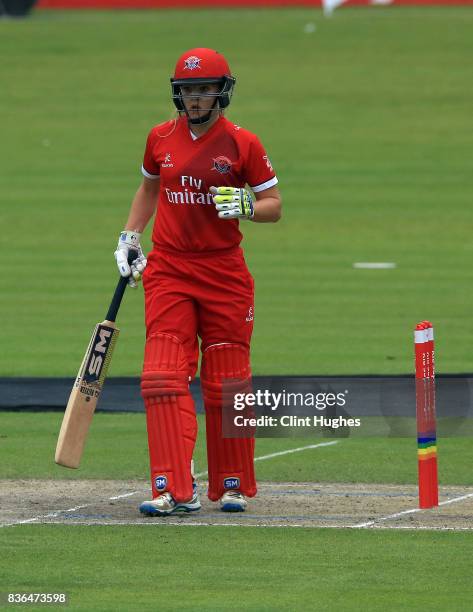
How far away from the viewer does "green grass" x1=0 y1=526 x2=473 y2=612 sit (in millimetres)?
7633

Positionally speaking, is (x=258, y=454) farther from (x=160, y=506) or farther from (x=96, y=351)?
(x=160, y=506)

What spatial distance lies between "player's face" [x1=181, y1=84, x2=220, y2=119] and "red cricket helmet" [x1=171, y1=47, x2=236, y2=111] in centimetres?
3

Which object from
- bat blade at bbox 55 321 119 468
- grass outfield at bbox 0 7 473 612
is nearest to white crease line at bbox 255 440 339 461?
grass outfield at bbox 0 7 473 612

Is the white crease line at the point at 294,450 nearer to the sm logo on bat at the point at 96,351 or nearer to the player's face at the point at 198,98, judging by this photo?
the sm logo on bat at the point at 96,351

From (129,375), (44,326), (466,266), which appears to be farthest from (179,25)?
(129,375)

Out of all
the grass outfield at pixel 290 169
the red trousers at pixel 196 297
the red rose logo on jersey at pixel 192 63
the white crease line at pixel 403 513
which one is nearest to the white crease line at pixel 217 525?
the white crease line at pixel 403 513

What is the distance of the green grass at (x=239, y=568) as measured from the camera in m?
7.63

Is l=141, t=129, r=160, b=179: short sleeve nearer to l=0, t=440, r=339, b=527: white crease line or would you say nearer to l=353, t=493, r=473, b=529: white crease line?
l=0, t=440, r=339, b=527: white crease line

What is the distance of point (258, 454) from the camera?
11500 millimetres

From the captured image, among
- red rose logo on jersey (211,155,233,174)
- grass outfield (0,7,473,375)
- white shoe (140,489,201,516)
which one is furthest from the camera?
grass outfield (0,7,473,375)

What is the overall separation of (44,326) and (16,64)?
65.4 ft

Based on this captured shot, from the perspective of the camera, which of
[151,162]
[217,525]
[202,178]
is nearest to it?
[217,525]

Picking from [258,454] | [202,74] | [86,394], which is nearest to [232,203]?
[202,74]

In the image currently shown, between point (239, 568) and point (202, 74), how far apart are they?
269cm
